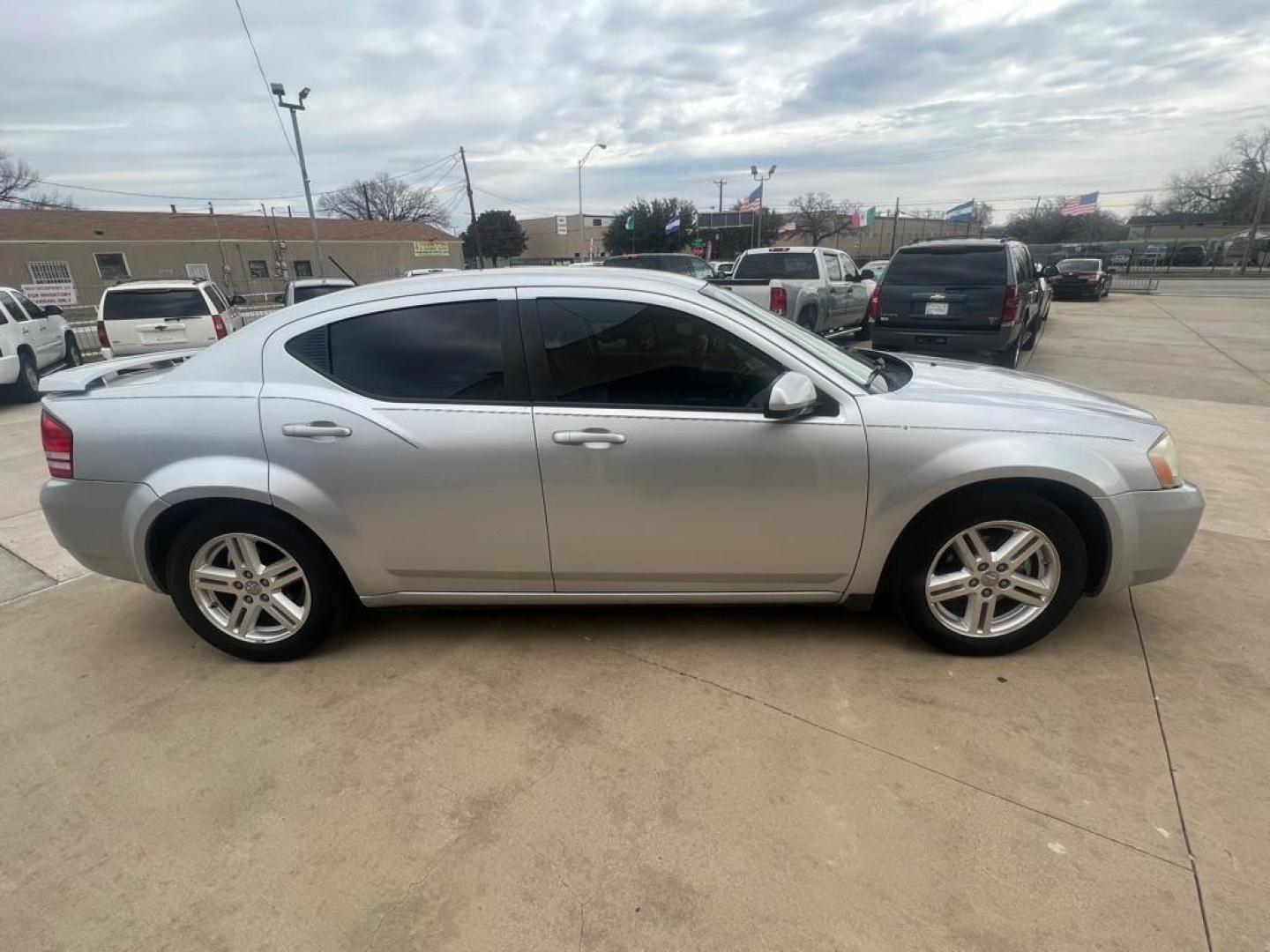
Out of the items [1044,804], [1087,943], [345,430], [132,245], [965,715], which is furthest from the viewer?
[132,245]

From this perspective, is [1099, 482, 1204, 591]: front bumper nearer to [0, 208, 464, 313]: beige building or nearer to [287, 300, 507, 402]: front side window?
[287, 300, 507, 402]: front side window

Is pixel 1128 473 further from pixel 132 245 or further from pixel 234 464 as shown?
pixel 132 245

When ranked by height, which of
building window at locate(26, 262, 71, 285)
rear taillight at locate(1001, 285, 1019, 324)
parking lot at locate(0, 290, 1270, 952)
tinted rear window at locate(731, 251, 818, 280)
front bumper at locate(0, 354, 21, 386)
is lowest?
parking lot at locate(0, 290, 1270, 952)

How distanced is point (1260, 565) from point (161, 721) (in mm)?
5384

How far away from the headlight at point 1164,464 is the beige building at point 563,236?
71.3 metres

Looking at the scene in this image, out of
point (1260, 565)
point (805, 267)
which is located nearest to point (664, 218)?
point (805, 267)

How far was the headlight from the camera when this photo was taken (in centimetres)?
282

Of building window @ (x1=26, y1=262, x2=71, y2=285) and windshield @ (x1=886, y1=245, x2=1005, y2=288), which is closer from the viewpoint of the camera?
windshield @ (x1=886, y1=245, x2=1005, y2=288)

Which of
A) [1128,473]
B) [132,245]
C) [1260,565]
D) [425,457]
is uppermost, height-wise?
[132,245]

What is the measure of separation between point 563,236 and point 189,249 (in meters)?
38.1

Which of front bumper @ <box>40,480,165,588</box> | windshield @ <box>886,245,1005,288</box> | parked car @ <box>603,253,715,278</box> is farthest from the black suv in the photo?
front bumper @ <box>40,480,165,588</box>

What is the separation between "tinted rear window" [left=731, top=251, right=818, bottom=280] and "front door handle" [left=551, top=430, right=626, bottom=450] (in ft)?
33.1

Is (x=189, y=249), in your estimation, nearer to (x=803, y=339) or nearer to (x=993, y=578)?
(x=803, y=339)

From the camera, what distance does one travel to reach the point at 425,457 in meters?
2.82
